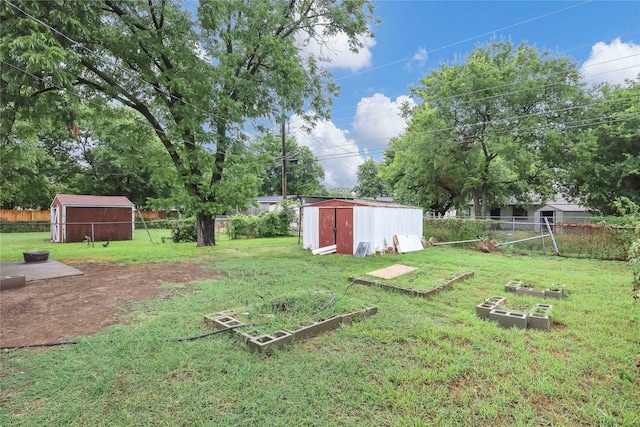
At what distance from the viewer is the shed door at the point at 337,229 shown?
10.1m

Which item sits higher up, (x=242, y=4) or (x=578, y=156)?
(x=242, y=4)

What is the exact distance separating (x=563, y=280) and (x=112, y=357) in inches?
303

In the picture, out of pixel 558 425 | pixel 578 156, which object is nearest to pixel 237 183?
pixel 558 425

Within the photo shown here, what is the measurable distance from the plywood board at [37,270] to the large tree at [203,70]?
3853mm

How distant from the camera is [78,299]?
4688 mm

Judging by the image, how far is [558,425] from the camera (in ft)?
6.50

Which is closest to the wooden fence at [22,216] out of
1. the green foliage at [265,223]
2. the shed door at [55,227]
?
the shed door at [55,227]

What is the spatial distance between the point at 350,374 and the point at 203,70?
9.80 m

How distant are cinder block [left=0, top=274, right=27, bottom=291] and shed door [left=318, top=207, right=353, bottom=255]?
25.2 feet

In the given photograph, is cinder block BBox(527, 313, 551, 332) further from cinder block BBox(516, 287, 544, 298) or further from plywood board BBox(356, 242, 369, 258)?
plywood board BBox(356, 242, 369, 258)

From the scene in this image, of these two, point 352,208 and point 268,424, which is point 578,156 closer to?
point 352,208

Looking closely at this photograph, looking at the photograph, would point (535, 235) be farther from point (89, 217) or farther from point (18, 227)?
point (18, 227)

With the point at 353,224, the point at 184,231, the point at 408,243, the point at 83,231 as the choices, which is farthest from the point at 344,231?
the point at 83,231

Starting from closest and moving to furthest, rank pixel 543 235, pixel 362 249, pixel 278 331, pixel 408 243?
pixel 278 331, pixel 362 249, pixel 543 235, pixel 408 243
